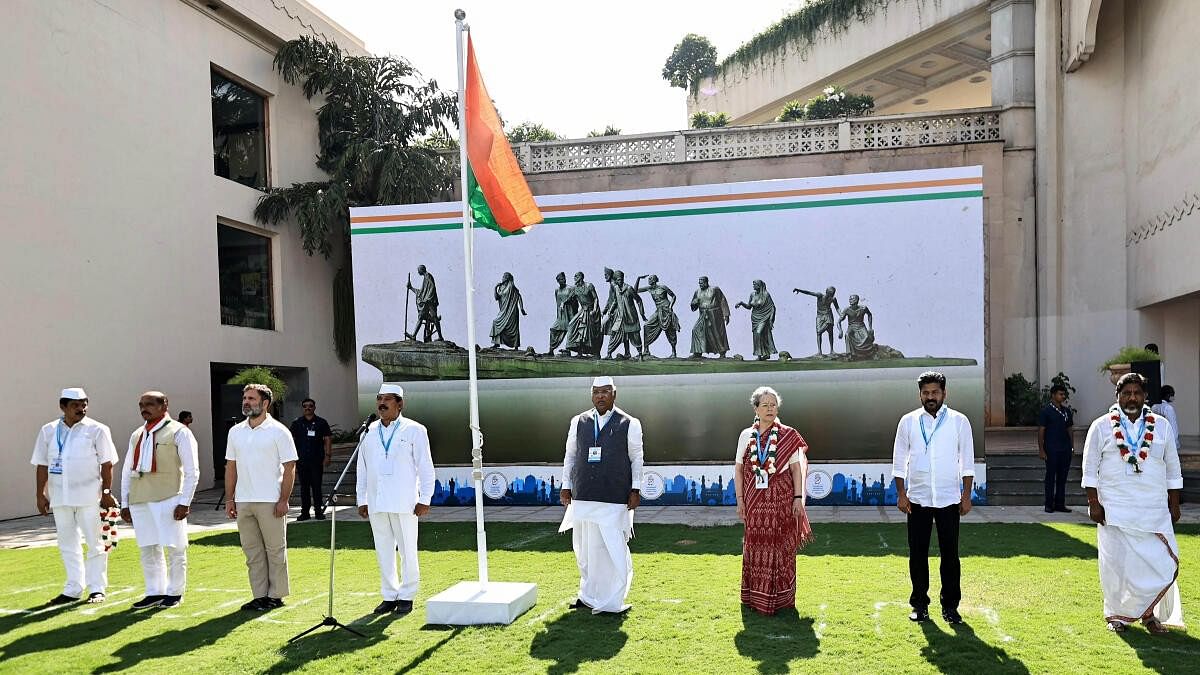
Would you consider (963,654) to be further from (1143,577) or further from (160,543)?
(160,543)

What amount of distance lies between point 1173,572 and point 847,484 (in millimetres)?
6506

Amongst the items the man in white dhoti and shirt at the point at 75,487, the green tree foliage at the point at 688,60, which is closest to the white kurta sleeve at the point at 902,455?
the man in white dhoti and shirt at the point at 75,487

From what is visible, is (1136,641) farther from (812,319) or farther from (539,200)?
(539,200)

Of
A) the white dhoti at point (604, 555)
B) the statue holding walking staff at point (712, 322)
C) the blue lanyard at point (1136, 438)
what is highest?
the statue holding walking staff at point (712, 322)

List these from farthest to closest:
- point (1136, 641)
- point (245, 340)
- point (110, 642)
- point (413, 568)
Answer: point (245, 340)
point (413, 568)
point (110, 642)
point (1136, 641)

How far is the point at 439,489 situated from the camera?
13.1 meters

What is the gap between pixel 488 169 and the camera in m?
6.91

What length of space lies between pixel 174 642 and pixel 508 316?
24.5 feet

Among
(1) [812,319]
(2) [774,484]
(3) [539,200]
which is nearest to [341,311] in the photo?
(3) [539,200]

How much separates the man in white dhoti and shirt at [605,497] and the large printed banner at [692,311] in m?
5.79

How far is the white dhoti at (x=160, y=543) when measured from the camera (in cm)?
707

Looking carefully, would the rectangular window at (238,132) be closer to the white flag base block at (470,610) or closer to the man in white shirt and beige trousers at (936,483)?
the white flag base block at (470,610)

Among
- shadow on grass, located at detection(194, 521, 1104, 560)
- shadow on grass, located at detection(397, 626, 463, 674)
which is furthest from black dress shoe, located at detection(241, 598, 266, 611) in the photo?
shadow on grass, located at detection(194, 521, 1104, 560)

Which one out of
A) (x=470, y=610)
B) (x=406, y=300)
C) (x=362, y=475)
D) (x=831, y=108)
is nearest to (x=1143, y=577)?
(x=470, y=610)
